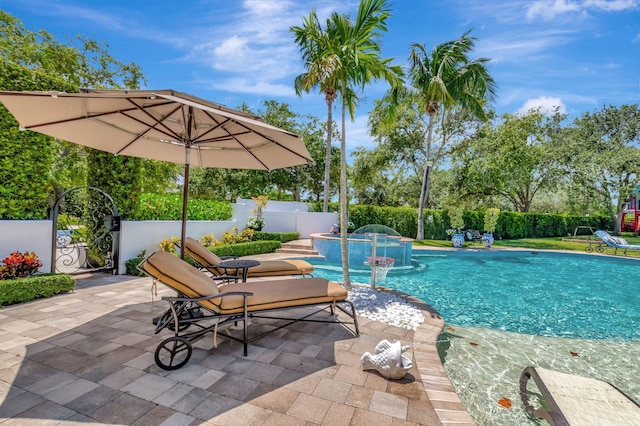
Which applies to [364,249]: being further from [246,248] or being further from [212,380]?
[212,380]

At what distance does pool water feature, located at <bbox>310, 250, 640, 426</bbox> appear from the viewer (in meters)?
3.23

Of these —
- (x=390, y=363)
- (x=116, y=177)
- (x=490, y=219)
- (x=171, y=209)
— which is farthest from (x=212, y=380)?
(x=490, y=219)

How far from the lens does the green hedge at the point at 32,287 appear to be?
176 inches

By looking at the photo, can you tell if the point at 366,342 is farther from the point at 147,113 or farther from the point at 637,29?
the point at 637,29

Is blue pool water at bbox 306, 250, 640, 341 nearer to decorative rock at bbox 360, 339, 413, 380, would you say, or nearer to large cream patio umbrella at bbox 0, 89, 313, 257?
decorative rock at bbox 360, 339, 413, 380

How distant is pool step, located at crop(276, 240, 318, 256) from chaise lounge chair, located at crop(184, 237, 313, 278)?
612 cm

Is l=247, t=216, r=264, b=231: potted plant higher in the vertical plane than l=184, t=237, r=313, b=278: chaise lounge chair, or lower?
higher

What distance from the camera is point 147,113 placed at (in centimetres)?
376

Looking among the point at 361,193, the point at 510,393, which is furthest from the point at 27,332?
the point at 361,193

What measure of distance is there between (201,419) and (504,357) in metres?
3.59

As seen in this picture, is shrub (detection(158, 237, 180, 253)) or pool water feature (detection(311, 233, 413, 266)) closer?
shrub (detection(158, 237, 180, 253))

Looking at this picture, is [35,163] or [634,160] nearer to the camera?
[35,163]

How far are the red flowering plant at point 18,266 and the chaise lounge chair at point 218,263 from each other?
2577 mm

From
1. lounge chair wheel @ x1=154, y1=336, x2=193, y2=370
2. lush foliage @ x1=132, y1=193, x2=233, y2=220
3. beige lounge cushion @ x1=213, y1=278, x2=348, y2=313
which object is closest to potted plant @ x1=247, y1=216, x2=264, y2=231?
lush foliage @ x1=132, y1=193, x2=233, y2=220
